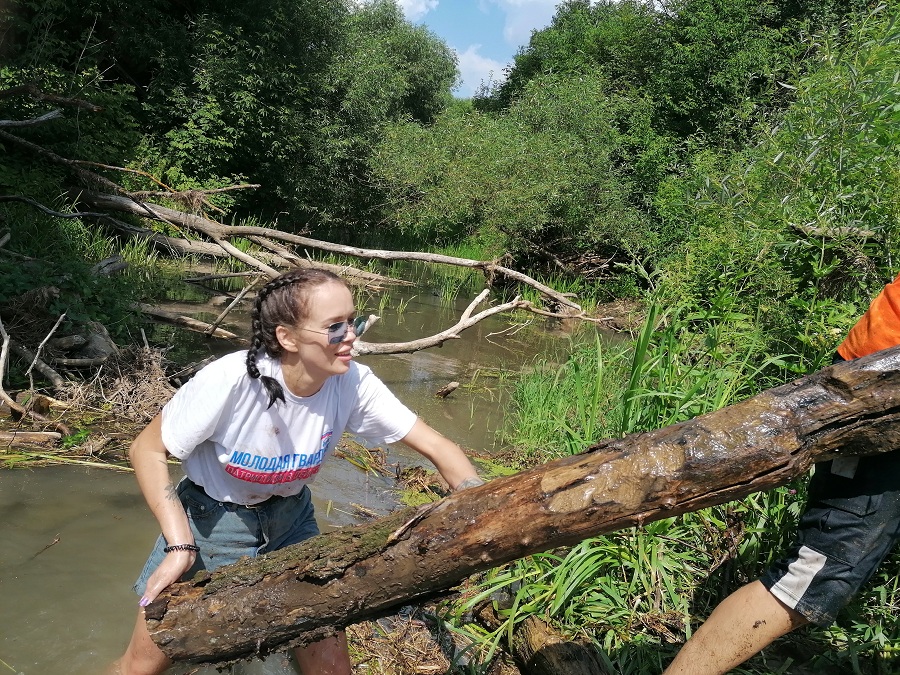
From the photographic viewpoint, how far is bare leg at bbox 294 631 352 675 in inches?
96.7

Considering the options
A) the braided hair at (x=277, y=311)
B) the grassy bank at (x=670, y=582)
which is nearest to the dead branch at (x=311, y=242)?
the grassy bank at (x=670, y=582)

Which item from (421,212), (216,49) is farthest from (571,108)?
(216,49)

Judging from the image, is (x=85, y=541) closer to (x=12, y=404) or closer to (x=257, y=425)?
(x=12, y=404)

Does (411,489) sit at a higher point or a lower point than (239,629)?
lower

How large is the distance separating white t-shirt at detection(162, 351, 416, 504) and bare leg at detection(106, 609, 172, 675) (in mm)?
479

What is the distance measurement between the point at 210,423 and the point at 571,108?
18.3 meters

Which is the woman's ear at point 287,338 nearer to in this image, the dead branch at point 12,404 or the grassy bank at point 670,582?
the grassy bank at point 670,582

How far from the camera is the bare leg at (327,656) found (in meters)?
2.46

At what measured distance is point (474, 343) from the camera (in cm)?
1028

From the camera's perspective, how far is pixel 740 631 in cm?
240

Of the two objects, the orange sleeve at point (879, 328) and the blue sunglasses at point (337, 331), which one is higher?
the orange sleeve at point (879, 328)

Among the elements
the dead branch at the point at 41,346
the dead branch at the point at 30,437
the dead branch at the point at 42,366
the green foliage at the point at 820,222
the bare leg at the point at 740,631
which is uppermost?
the green foliage at the point at 820,222

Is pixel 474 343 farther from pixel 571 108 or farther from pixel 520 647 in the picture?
pixel 571 108

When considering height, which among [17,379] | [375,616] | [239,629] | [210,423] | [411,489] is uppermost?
[210,423]
